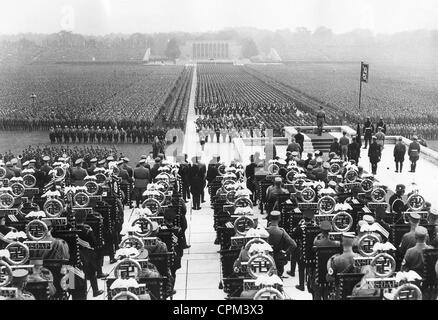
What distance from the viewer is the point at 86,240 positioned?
448 inches

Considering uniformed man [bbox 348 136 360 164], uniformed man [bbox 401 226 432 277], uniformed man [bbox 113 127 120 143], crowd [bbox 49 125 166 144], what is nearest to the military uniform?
uniformed man [bbox 401 226 432 277]

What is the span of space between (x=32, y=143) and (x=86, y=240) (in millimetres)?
26327

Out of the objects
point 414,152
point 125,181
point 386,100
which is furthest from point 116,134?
point 386,100

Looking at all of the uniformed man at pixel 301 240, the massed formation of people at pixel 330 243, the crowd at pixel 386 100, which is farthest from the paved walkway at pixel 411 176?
the crowd at pixel 386 100

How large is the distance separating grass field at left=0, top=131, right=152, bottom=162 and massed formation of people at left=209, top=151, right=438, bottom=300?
52.2 feet

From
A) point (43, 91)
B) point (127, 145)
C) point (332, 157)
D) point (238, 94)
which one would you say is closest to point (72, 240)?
point (332, 157)

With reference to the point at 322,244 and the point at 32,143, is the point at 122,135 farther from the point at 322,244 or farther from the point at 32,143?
the point at 322,244

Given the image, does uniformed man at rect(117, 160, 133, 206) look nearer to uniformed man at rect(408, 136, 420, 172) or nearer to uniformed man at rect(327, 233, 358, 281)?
uniformed man at rect(327, 233, 358, 281)

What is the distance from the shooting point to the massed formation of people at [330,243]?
8.30 meters

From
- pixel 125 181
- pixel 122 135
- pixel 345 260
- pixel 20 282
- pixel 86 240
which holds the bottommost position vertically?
pixel 122 135

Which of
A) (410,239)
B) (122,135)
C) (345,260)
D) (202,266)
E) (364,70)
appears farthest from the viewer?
(122,135)

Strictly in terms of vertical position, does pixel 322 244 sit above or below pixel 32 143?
above
